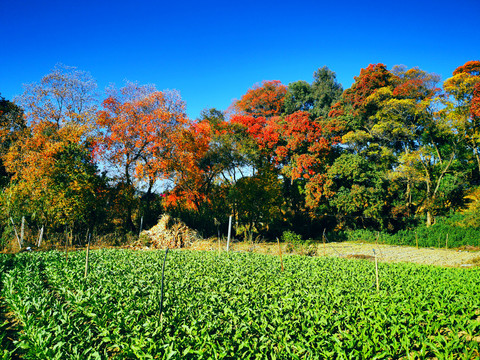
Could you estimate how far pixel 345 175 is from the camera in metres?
17.4

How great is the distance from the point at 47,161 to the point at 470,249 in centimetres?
1954

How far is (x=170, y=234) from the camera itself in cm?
1339

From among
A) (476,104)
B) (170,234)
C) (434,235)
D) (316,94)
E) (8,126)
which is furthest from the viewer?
(316,94)

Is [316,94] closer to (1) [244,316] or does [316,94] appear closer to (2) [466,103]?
(2) [466,103]

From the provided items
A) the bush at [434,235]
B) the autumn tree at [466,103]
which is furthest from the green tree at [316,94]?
the bush at [434,235]

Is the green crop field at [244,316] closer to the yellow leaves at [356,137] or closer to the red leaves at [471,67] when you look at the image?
the yellow leaves at [356,137]

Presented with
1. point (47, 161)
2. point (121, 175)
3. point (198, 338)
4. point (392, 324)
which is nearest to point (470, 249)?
point (392, 324)

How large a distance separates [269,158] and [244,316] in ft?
49.6

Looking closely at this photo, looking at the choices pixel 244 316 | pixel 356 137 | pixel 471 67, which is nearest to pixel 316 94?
pixel 356 137

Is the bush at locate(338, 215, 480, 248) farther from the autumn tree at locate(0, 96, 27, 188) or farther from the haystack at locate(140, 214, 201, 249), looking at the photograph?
the autumn tree at locate(0, 96, 27, 188)

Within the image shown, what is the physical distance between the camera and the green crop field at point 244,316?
9.69ft

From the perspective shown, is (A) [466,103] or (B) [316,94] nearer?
(A) [466,103]

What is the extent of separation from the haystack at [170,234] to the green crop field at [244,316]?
673 cm

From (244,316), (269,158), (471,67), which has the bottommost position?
(244,316)
